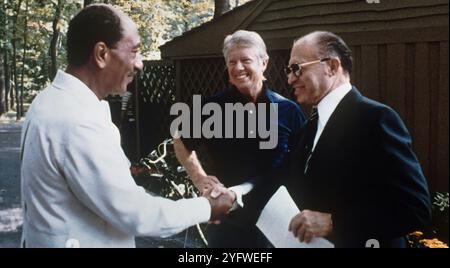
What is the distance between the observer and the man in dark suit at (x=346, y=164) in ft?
4.32

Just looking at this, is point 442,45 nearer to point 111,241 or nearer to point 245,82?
point 245,82

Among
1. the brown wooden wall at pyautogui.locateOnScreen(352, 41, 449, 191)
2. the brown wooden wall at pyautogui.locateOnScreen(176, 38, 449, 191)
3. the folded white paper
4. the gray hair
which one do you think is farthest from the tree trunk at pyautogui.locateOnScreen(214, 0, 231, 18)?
the folded white paper

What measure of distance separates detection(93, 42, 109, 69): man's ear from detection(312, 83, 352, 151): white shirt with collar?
0.69 meters

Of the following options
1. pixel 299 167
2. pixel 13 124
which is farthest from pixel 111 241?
pixel 13 124

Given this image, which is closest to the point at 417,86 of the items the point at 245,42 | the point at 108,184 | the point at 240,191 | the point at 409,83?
the point at 409,83

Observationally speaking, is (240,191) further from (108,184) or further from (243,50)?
(108,184)

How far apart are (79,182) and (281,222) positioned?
A: 2.27 ft

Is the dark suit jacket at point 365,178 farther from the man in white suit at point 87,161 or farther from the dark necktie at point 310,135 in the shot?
the man in white suit at point 87,161

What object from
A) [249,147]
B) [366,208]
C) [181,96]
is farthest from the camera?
[181,96]

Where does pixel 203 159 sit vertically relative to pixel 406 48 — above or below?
below

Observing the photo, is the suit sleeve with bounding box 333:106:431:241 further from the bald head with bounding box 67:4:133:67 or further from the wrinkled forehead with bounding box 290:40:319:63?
the bald head with bounding box 67:4:133:67

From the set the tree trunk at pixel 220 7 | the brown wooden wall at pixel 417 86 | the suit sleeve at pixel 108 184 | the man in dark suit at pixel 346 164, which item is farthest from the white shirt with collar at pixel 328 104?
the tree trunk at pixel 220 7

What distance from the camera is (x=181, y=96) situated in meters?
2.90

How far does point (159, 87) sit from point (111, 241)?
2.51m
